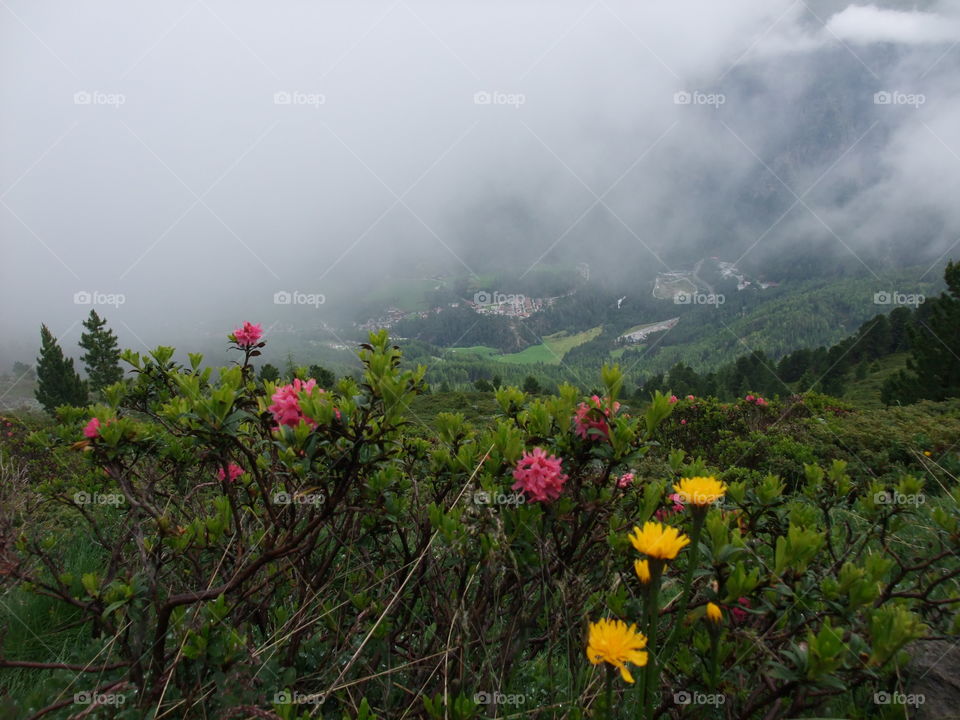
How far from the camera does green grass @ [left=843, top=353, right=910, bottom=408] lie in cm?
3048

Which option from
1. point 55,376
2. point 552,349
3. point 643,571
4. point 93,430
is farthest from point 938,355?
point 552,349

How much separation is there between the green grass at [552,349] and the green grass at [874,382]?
73.0m

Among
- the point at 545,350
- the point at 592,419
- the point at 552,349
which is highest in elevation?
the point at 552,349

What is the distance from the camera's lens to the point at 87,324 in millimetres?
35438

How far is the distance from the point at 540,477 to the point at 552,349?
145574mm

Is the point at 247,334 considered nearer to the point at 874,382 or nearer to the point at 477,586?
the point at 477,586

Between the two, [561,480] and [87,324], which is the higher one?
[87,324]

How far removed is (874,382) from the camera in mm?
35031

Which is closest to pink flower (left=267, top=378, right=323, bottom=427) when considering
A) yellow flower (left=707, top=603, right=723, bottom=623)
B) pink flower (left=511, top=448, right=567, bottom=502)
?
pink flower (left=511, top=448, right=567, bottom=502)

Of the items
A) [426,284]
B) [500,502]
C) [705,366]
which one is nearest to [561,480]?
[500,502]

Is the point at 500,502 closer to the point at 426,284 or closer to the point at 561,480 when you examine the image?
the point at 561,480

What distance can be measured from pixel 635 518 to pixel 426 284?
19133 cm

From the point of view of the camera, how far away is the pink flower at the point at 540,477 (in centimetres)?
157

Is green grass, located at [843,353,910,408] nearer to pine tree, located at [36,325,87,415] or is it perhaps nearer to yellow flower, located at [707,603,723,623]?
yellow flower, located at [707,603,723,623]
